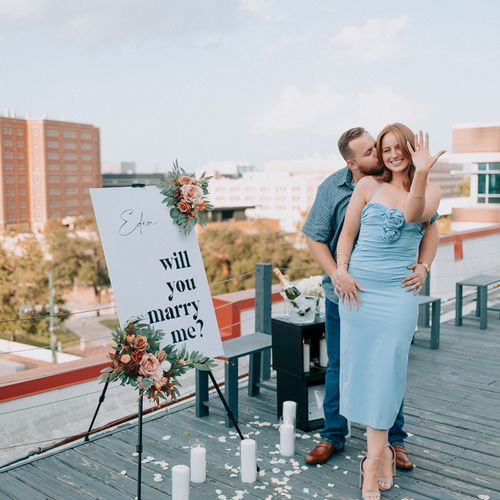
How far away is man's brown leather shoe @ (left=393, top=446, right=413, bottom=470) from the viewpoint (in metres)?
3.14

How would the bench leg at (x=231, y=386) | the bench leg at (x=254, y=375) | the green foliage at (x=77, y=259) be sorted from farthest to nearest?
1. the green foliage at (x=77, y=259)
2. the bench leg at (x=254, y=375)
3. the bench leg at (x=231, y=386)

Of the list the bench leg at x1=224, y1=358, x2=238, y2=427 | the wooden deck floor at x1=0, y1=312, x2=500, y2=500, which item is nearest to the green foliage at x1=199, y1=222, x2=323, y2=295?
the wooden deck floor at x1=0, y1=312, x2=500, y2=500

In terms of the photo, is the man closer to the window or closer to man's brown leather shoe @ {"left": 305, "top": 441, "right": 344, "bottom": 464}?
man's brown leather shoe @ {"left": 305, "top": 441, "right": 344, "bottom": 464}

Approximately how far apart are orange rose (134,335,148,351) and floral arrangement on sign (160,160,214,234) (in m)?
0.66

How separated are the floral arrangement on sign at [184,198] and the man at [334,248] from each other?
0.55 m

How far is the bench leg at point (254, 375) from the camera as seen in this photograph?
14.1 ft

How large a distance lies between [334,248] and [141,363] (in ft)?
3.30

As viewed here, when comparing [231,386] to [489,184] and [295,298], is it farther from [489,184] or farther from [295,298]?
[489,184]

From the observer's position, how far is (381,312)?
8.67 feet

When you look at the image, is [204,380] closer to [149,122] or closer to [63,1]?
[63,1]

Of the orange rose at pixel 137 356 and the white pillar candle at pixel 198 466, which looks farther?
the white pillar candle at pixel 198 466

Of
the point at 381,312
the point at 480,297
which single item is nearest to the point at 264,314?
the point at 381,312

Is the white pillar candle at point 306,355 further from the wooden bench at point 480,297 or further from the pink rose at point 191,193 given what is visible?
the wooden bench at point 480,297

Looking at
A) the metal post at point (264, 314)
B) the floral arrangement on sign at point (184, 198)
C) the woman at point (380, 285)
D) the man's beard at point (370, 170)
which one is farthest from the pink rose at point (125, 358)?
the metal post at point (264, 314)
